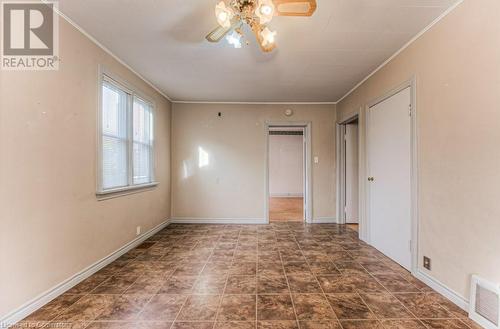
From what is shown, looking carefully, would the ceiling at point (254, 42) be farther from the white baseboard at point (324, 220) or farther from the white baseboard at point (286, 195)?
the white baseboard at point (286, 195)

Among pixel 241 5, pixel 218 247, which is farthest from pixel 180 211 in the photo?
pixel 241 5

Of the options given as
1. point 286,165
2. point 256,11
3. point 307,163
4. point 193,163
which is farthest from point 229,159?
point 286,165

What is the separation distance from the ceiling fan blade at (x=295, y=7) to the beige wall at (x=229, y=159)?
335 cm

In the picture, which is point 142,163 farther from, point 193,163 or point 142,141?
point 193,163

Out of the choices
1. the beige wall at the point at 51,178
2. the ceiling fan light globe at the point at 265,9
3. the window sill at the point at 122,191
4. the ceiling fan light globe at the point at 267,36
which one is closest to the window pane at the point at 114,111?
the beige wall at the point at 51,178

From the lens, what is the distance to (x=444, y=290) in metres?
2.07

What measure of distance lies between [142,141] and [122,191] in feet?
3.25

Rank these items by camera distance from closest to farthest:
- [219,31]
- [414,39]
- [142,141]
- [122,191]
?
[219,31]
[414,39]
[122,191]
[142,141]

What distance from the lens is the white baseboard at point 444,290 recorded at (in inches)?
74.3

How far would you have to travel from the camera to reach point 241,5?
146cm

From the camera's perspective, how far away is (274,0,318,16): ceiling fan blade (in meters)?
1.42

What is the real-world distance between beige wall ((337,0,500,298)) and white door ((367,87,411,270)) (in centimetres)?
28

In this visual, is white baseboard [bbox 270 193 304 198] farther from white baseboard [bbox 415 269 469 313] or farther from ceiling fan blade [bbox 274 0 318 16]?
ceiling fan blade [bbox 274 0 318 16]

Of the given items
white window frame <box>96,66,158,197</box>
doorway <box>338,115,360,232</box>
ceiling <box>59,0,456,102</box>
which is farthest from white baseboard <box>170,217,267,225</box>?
ceiling <box>59,0,456,102</box>
